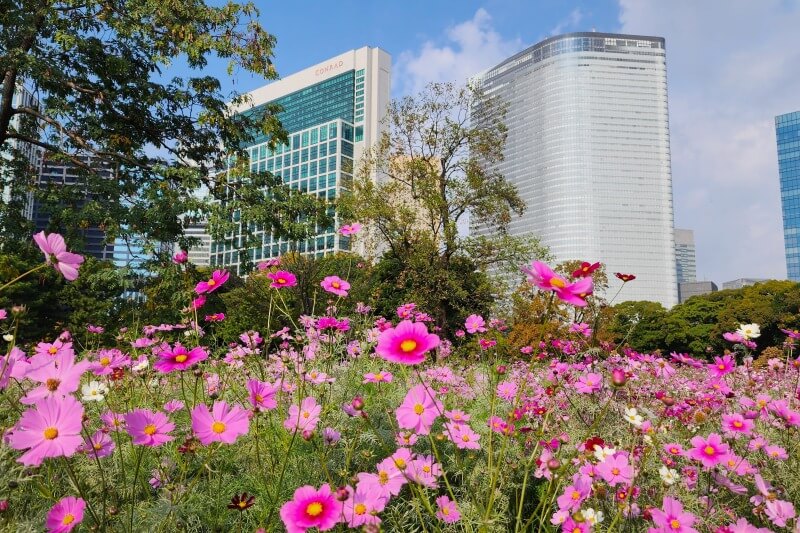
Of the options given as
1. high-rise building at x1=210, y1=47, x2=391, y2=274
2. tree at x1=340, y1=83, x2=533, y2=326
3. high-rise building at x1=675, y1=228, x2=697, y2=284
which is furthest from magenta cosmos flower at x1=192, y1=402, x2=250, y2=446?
high-rise building at x1=675, y1=228, x2=697, y2=284

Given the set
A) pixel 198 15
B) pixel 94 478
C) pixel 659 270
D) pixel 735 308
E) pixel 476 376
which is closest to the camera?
pixel 94 478

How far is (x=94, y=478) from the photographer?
1865 mm

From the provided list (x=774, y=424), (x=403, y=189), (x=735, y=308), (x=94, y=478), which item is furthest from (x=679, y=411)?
(x=735, y=308)

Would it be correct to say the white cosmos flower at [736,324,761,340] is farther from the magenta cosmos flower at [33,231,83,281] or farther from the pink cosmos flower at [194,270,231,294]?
the magenta cosmos flower at [33,231,83,281]

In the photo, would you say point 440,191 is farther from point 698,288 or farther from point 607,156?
point 607,156

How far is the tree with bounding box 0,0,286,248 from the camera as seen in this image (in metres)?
7.72

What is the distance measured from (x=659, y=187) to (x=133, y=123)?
118 metres

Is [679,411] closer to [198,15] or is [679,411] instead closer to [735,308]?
[198,15]

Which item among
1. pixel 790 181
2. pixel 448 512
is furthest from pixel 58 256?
pixel 790 181

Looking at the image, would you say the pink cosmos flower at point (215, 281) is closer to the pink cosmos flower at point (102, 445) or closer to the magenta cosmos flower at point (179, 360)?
the magenta cosmos flower at point (179, 360)

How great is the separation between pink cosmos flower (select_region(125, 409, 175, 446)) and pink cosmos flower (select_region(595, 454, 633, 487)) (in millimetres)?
1121

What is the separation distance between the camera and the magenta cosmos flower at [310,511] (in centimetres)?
97

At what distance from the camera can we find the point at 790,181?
10662cm

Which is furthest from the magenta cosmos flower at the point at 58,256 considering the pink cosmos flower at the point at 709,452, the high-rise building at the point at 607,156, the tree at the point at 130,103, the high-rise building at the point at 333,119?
the high-rise building at the point at 607,156
